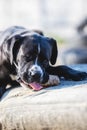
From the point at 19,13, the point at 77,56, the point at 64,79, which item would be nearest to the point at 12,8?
the point at 19,13

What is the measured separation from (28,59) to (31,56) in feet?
0.12

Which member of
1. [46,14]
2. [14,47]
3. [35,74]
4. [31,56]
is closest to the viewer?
[35,74]

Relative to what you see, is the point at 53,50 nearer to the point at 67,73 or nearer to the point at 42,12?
the point at 67,73

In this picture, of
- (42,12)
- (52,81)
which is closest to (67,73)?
(52,81)

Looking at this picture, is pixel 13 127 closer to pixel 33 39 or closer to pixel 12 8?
pixel 33 39

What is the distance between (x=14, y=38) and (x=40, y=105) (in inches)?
38.1

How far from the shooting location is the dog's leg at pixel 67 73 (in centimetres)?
578

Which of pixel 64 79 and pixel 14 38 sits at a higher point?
pixel 14 38

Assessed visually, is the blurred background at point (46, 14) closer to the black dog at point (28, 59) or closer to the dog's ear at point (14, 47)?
the black dog at point (28, 59)

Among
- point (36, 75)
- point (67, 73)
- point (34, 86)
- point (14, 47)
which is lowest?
point (67, 73)

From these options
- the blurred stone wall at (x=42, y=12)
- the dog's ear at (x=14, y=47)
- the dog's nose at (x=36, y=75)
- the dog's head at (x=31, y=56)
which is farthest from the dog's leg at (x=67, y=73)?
the blurred stone wall at (x=42, y=12)

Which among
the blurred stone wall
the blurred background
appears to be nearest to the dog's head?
the blurred background

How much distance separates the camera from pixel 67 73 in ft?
19.3

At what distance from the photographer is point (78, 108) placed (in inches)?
181
